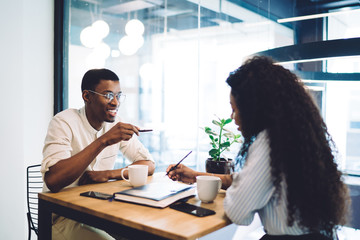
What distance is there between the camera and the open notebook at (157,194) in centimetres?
121

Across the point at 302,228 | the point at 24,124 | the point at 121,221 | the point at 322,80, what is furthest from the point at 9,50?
the point at 302,228

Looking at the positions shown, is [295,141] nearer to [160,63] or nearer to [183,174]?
[183,174]

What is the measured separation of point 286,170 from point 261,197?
116mm

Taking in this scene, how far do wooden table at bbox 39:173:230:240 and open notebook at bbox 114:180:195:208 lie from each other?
2 centimetres

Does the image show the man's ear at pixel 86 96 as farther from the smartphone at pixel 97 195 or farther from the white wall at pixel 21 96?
the white wall at pixel 21 96

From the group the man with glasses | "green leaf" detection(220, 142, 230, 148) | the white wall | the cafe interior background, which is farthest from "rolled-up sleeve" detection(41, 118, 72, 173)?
the white wall

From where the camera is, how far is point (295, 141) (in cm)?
100

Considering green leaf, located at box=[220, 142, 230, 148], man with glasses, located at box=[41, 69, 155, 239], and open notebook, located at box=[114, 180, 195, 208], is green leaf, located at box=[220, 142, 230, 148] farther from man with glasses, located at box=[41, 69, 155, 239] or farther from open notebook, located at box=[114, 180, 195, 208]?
man with glasses, located at box=[41, 69, 155, 239]

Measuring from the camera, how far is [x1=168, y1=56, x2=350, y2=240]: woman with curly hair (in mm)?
979

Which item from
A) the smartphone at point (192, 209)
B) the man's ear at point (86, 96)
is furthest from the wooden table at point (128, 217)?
the man's ear at point (86, 96)

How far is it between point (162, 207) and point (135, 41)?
2.50 metres

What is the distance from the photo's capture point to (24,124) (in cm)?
279

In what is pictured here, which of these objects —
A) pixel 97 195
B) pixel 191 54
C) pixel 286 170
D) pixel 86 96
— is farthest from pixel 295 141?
pixel 191 54

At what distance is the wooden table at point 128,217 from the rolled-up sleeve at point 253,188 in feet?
0.28
